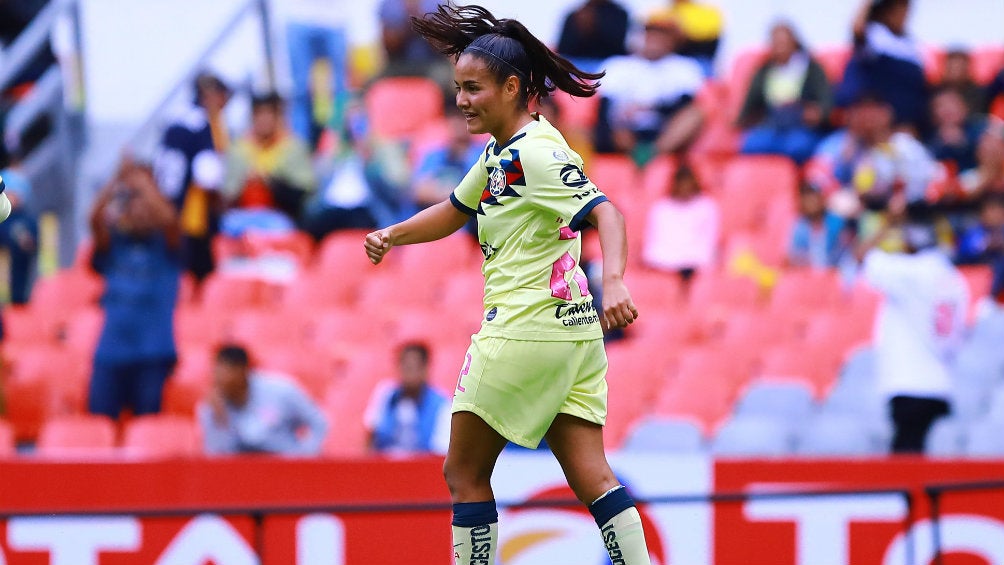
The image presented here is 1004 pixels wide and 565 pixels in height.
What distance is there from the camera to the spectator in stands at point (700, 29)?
11.8m

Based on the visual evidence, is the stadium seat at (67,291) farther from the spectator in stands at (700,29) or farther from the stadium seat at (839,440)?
the stadium seat at (839,440)

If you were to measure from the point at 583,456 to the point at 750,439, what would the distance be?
3.62m

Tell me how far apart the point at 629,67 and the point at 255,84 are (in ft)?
13.3

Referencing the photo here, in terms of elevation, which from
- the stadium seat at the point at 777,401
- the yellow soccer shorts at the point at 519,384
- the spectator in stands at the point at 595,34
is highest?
the spectator in stands at the point at 595,34

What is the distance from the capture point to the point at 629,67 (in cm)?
1109

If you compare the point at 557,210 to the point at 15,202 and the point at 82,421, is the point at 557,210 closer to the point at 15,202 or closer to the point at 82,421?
the point at 82,421

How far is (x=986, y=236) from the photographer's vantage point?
9406mm

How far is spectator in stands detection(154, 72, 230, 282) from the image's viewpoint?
10750mm

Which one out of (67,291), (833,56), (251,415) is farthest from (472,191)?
(833,56)

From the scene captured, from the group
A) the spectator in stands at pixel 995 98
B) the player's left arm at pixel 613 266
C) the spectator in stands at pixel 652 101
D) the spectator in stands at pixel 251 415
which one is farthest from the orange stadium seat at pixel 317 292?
the player's left arm at pixel 613 266

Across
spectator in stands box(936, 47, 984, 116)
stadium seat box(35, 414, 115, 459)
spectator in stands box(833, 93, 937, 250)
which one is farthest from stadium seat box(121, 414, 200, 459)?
spectator in stands box(936, 47, 984, 116)

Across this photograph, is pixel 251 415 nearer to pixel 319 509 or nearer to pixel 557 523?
pixel 557 523

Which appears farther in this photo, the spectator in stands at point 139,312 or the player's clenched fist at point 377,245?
the spectator in stands at point 139,312

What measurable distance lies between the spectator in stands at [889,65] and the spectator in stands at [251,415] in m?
4.90
